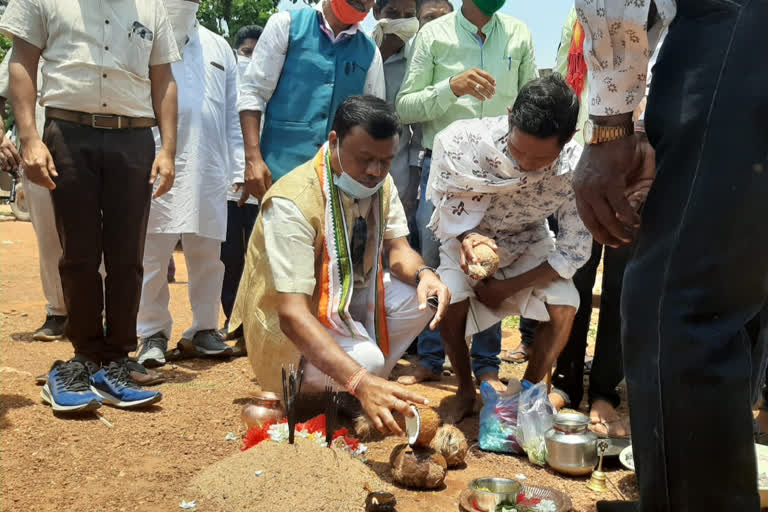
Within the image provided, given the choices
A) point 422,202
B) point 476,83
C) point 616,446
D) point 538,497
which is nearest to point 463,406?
point 616,446

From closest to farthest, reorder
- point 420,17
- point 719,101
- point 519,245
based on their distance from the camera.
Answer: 1. point 719,101
2. point 519,245
3. point 420,17

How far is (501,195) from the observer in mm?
3838

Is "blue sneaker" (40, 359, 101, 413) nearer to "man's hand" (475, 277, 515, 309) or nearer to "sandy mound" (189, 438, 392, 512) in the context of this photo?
"sandy mound" (189, 438, 392, 512)

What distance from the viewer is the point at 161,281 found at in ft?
15.4

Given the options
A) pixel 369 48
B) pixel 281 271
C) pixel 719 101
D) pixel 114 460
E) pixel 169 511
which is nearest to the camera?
pixel 719 101

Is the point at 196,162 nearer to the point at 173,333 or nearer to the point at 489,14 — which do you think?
the point at 173,333

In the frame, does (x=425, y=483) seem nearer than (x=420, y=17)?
Yes

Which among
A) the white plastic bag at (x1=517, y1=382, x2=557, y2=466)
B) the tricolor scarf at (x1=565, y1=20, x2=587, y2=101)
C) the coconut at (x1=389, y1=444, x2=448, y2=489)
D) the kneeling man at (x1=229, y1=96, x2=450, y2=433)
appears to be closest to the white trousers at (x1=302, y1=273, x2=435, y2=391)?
the kneeling man at (x1=229, y1=96, x2=450, y2=433)

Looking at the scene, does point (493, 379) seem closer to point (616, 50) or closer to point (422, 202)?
point (422, 202)

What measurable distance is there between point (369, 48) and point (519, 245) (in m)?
1.63

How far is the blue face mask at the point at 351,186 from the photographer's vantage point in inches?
137

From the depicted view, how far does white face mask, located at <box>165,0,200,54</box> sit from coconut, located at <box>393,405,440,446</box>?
3.11 metres

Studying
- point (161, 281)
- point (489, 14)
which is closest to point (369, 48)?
point (489, 14)

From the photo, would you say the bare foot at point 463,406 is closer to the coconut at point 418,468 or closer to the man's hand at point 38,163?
the coconut at point 418,468
